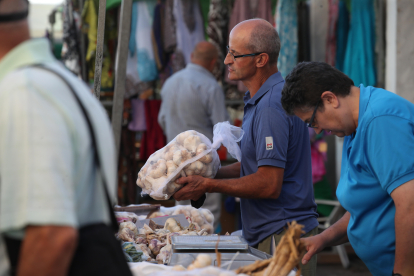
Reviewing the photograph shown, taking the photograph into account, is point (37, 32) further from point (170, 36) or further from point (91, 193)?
point (91, 193)

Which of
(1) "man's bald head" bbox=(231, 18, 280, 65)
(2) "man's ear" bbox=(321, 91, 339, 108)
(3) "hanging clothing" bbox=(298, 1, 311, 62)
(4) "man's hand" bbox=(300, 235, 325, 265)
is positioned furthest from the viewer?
(3) "hanging clothing" bbox=(298, 1, 311, 62)

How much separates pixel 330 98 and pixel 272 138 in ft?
1.35

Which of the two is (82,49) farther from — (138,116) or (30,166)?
(30,166)

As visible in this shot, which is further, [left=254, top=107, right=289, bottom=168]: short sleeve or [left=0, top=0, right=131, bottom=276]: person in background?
[left=254, top=107, right=289, bottom=168]: short sleeve

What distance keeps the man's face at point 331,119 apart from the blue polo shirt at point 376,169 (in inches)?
2.3

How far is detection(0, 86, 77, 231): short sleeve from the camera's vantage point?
82 cm

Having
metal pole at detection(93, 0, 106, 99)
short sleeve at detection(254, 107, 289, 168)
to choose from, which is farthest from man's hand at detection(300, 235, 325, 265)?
metal pole at detection(93, 0, 106, 99)

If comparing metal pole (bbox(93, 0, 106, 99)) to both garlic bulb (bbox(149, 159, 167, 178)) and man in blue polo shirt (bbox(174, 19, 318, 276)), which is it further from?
man in blue polo shirt (bbox(174, 19, 318, 276))

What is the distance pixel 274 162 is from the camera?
2.19m

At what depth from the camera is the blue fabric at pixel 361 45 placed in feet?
16.4

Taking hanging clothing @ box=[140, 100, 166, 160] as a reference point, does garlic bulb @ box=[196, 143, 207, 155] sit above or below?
above

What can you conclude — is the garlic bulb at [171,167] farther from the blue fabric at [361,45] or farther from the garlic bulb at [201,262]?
the blue fabric at [361,45]

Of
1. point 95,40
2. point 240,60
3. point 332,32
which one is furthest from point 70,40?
point 240,60

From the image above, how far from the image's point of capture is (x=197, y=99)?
4734 millimetres
